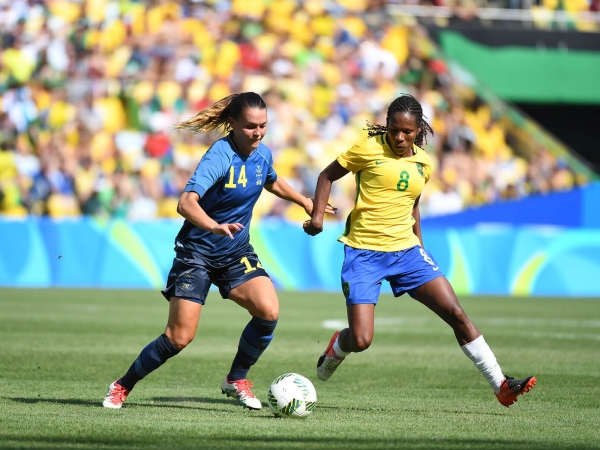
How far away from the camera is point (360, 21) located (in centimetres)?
2794

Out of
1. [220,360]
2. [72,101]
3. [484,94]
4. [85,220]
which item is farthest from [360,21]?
[220,360]

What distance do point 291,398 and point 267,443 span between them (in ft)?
3.81

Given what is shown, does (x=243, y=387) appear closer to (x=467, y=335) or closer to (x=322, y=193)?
(x=322, y=193)

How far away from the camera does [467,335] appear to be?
7.52 metres

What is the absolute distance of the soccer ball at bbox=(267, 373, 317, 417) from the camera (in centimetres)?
700

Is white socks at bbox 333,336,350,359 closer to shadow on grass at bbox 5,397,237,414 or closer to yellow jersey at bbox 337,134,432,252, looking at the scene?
yellow jersey at bbox 337,134,432,252

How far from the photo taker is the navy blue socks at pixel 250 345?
7.69m

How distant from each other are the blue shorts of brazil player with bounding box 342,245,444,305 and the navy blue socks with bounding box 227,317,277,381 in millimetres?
648

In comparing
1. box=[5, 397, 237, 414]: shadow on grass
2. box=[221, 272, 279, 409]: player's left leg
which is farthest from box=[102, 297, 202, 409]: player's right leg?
box=[221, 272, 279, 409]: player's left leg

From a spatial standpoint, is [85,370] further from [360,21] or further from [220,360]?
[360,21]

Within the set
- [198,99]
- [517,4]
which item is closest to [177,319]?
[198,99]

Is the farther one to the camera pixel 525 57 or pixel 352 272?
pixel 525 57

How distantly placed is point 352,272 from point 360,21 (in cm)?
2114

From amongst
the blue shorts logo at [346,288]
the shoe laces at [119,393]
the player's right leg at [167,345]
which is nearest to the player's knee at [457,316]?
the blue shorts logo at [346,288]
